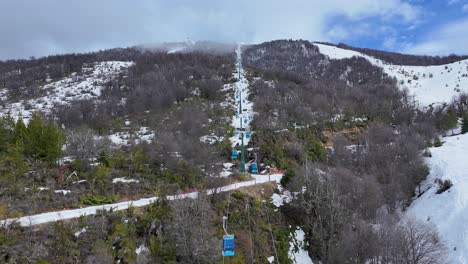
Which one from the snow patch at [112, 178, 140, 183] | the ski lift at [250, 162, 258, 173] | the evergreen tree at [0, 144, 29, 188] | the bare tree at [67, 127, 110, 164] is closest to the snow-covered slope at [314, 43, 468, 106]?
the ski lift at [250, 162, 258, 173]

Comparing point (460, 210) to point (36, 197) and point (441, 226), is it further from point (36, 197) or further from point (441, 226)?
point (36, 197)

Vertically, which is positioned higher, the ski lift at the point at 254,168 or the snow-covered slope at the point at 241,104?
the snow-covered slope at the point at 241,104

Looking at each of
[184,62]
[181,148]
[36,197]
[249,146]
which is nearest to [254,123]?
[249,146]

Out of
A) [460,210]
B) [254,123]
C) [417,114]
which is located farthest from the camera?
[417,114]

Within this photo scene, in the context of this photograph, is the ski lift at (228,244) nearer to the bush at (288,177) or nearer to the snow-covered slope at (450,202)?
the bush at (288,177)

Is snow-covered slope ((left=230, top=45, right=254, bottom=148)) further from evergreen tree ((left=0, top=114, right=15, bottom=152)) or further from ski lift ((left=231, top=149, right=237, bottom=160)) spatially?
evergreen tree ((left=0, top=114, right=15, bottom=152))

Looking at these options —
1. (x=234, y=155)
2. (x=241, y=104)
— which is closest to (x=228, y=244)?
(x=234, y=155)

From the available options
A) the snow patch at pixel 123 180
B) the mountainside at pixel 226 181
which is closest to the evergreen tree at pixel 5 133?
the mountainside at pixel 226 181

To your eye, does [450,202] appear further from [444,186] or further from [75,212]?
[75,212]
